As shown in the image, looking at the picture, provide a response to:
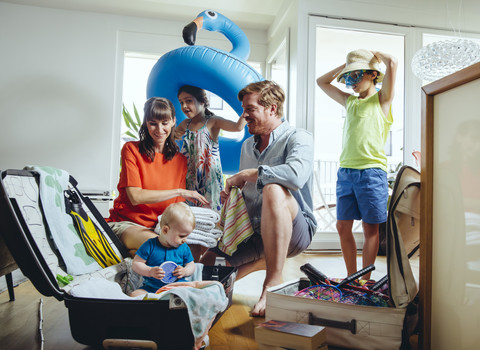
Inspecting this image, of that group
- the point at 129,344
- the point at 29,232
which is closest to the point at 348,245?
the point at 129,344

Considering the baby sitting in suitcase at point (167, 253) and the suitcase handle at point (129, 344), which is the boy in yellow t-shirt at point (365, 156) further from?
the suitcase handle at point (129, 344)

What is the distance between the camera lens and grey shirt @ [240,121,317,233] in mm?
1452

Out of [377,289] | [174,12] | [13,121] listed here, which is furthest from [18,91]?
[377,289]

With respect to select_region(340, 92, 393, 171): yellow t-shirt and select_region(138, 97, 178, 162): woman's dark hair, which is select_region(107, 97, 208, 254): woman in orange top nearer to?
select_region(138, 97, 178, 162): woman's dark hair

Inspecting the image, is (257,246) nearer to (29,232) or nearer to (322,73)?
(29,232)

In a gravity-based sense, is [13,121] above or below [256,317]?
above

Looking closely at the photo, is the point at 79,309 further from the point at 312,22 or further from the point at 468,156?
the point at 312,22

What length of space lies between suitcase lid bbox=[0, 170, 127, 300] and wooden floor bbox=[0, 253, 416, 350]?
0.64 ft

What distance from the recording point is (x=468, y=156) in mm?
866

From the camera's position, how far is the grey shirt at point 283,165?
1.45 m

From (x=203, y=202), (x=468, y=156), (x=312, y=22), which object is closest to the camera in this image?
(x=468, y=156)

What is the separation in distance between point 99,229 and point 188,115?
2.70 ft

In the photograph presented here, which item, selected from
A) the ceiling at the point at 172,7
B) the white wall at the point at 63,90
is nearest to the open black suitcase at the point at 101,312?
the white wall at the point at 63,90

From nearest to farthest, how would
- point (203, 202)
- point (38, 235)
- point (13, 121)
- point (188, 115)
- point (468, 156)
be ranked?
point (468, 156)
point (38, 235)
point (203, 202)
point (188, 115)
point (13, 121)
